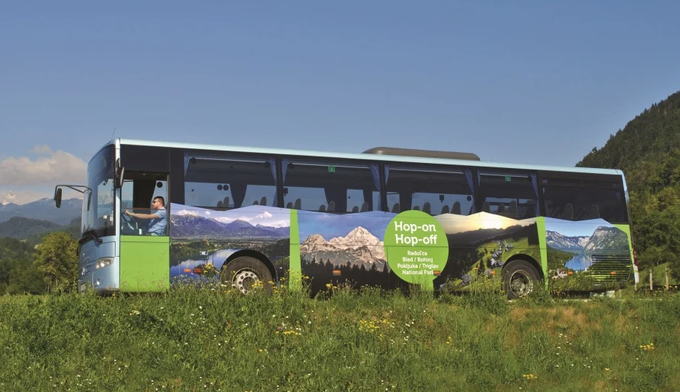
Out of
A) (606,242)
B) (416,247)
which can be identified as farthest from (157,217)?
(606,242)

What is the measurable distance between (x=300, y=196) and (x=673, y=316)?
7985 mm

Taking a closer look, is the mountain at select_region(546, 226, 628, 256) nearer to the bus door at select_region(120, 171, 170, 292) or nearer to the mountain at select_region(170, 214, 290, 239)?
the mountain at select_region(170, 214, 290, 239)

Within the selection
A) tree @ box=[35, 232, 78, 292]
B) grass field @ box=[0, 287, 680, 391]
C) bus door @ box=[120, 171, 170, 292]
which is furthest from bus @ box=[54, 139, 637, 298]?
tree @ box=[35, 232, 78, 292]

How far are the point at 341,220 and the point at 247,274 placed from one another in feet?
8.07

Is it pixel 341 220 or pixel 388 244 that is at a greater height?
pixel 341 220

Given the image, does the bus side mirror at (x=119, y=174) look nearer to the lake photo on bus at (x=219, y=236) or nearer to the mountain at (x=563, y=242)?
the lake photo on bus at (x=219, y=236)

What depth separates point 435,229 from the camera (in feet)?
62.2

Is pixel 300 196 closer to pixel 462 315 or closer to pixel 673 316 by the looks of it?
pixel 462 315

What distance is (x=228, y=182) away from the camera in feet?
56.2

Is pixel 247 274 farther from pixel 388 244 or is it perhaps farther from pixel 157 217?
pixel 388 244

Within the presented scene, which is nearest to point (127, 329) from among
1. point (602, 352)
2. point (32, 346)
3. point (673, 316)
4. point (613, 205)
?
point (32, 346)

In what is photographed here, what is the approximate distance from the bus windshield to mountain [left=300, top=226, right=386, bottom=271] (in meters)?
4.07

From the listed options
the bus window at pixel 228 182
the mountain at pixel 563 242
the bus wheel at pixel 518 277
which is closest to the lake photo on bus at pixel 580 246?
the mountain at pixel 563 242

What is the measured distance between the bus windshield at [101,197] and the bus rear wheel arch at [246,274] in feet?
8.35
